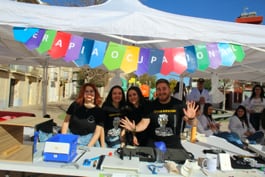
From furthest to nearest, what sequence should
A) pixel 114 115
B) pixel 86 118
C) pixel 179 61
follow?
1. pixel 114 115
2. pixel 86 118
3. pixel 179 61

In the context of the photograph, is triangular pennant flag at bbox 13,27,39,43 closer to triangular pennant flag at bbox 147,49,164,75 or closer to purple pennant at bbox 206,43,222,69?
triangular pennant flag at bbox 147,49,164,75

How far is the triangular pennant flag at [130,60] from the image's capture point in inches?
107

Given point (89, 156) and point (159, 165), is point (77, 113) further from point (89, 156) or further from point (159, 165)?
point (159, 165)

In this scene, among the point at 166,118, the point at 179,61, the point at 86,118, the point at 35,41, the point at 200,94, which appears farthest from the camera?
the point at 200,94

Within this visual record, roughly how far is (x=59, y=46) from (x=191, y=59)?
1355 millimetres

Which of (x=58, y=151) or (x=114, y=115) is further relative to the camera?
(x=114, y=115)

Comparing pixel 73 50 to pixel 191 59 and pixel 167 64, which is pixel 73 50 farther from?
pixel 191 59

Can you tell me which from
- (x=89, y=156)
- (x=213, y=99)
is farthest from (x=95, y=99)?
(x=213, y=99)

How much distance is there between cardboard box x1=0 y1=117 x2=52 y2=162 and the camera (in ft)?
8.02

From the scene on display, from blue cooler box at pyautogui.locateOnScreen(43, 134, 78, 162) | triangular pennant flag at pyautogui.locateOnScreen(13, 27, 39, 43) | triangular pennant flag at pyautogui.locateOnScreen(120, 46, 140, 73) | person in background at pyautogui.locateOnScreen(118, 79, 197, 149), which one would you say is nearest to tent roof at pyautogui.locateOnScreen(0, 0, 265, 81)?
triangular pennant flag at pyautogui.locateOnScreen(13, 27, 39, 43)

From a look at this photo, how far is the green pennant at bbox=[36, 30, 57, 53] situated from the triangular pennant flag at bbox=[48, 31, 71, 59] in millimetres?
34

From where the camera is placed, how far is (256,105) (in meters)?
6.41

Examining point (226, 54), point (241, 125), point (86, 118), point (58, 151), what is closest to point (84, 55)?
point (58, 151)

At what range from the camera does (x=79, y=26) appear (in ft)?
8.92
